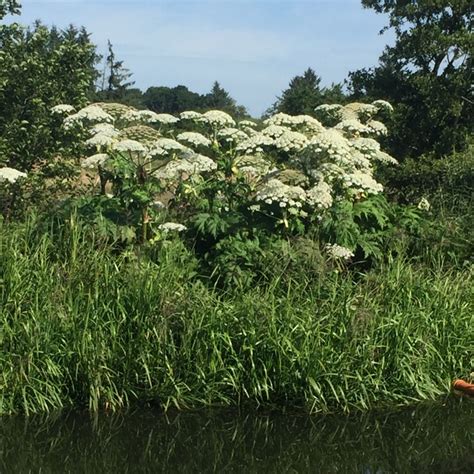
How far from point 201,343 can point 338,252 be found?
147 centimetres

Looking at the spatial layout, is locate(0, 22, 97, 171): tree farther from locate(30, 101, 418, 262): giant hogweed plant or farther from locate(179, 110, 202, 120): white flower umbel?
locate(179, 110, 202, 120): white flower umbel

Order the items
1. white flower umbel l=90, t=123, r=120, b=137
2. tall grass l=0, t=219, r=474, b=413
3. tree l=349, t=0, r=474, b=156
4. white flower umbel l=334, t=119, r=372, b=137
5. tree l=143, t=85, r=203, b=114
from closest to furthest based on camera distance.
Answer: tall grass l=0, t=219, r=474, b=413
white flower umbel l=90, t=123, r=120, b=137
white flower umbel l=334, t=119, r=372, b=137
tree l=349, t=0, r=474, b=156
tree l=143, t=85, r=203, b=114

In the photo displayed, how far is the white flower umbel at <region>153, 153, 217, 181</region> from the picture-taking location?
6.79 metres

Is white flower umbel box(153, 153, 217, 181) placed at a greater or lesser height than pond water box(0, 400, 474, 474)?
greater

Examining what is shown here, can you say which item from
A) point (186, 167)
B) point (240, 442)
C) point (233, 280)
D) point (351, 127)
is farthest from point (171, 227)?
point (351, 127)

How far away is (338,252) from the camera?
Answer: 6.42 m

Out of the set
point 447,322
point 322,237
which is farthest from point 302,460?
point 322,237

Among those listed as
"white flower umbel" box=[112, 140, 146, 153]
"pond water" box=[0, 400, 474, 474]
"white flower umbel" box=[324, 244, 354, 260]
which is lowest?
"pond water" box=[0, 400, 474, 474]

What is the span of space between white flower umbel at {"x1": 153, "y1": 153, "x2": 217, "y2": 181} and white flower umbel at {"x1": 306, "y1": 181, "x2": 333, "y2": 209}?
97cm

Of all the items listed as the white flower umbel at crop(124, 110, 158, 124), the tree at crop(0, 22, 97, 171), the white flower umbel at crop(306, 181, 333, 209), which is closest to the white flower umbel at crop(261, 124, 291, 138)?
the white flower umbel at crop(306, 181, 333, 209)

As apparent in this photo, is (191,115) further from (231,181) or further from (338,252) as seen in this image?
(338,252)

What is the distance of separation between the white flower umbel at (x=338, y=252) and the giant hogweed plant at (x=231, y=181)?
37 mm

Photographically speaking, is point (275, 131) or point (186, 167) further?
point (275, 131)

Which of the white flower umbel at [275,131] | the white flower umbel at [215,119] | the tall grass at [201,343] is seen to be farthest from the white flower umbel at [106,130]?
the white flower umbel at [275,131]
